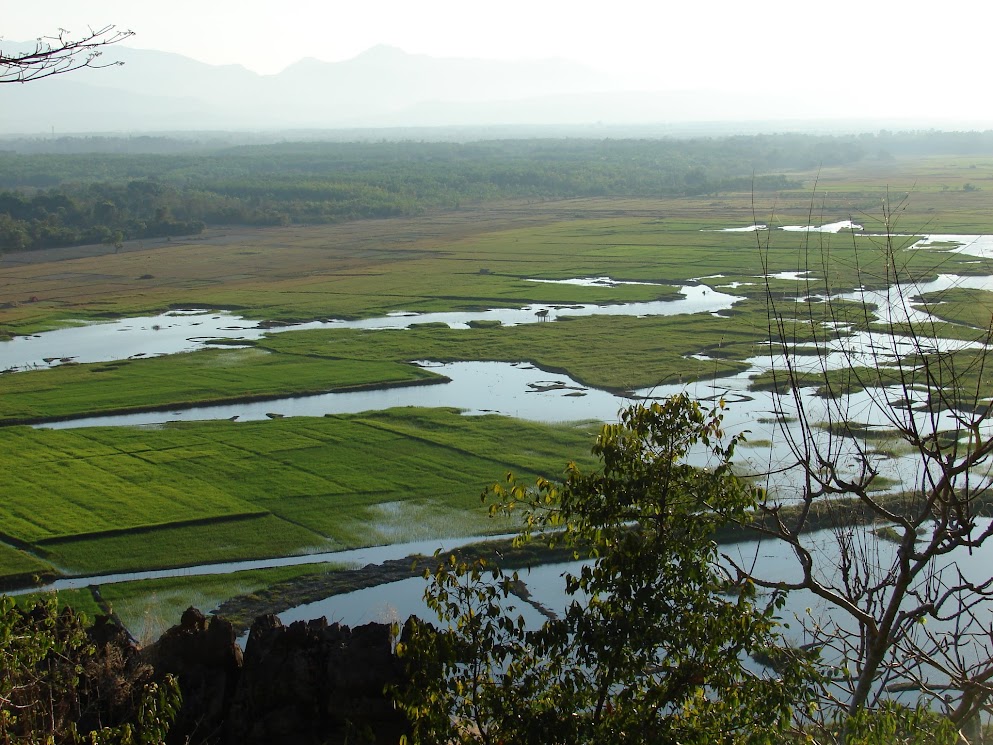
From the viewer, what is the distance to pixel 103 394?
121 feet

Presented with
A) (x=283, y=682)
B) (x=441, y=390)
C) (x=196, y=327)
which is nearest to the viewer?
(x=283, y=682)

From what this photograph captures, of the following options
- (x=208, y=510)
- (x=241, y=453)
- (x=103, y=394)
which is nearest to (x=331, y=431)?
(x=241, y=453)

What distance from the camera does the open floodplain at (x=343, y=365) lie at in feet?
78.6

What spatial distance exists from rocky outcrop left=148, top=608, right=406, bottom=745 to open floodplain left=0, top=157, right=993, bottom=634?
615cm

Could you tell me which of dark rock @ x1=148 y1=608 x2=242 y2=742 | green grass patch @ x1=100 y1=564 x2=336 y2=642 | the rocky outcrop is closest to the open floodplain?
green grass patch @ x1=100 y1=564 x2=336 y2=642

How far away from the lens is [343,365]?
40.8 meters

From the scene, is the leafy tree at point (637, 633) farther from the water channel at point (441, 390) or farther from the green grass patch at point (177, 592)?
the green grass patch at point (177, 592)

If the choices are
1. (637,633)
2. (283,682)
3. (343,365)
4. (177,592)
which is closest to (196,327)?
(343,365)

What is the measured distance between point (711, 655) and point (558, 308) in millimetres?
44649

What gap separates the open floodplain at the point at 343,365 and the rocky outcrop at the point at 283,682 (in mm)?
6152

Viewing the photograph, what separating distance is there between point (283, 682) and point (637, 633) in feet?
19.5

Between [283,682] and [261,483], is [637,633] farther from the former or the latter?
[261,483]

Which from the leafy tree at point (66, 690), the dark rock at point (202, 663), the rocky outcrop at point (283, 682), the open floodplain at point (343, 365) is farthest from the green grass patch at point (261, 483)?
the leafy tree at point (66, 690)

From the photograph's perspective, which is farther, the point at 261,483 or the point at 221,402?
the point at 221,402
